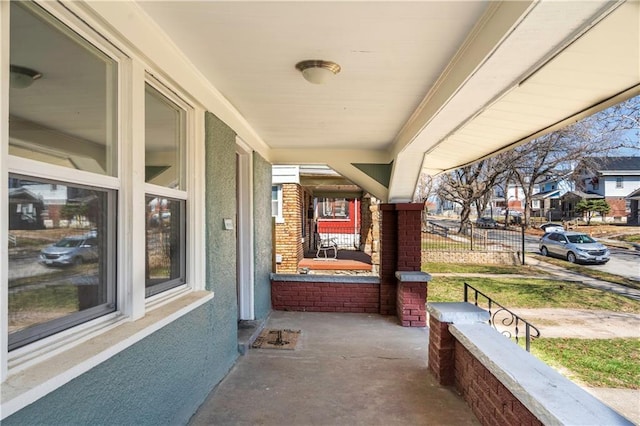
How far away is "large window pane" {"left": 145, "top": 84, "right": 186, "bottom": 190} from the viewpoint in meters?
2.37

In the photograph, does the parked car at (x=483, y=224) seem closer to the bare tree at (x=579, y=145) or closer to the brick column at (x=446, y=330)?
the bare tree at (x=579, y=145)

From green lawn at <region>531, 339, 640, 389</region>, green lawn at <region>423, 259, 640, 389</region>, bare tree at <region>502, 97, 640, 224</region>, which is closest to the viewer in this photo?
green lawn at <region>531, 339, 640, 389</region>

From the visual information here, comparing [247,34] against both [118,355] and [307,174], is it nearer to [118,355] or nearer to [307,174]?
[118,355]

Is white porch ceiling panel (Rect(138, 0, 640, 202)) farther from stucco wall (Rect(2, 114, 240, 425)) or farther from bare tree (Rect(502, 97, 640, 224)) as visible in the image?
bare tree (Rect(502, 97, 640, 224))

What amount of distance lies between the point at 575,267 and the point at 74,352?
652 inches

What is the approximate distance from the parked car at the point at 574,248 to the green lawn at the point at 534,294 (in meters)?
5.33

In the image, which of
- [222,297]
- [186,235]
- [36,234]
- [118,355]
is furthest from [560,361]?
[36,234]

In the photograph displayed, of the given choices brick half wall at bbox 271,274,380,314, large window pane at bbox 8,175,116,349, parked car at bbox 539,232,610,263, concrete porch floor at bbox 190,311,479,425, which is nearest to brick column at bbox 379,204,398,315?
brick half wall at bbox 271,274,380,314

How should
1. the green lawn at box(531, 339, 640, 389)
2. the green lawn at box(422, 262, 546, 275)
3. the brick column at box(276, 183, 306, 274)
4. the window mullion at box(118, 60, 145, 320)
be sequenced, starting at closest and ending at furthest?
the window mullion at box(118, 60, 145, 320) → the green lawn at box(531, 339, 640, 389) → the brick column at box(276, 183, 306, 274) → the green lawn at box(422, 262, 546, 275)

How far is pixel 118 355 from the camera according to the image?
1842 mm

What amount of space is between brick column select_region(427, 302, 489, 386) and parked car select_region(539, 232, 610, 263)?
48.2ft

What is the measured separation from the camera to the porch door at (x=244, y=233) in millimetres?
4855

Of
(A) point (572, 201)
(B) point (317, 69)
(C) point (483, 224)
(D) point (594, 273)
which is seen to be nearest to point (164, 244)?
(B) point (317, 69)

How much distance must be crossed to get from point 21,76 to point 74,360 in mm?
1168
